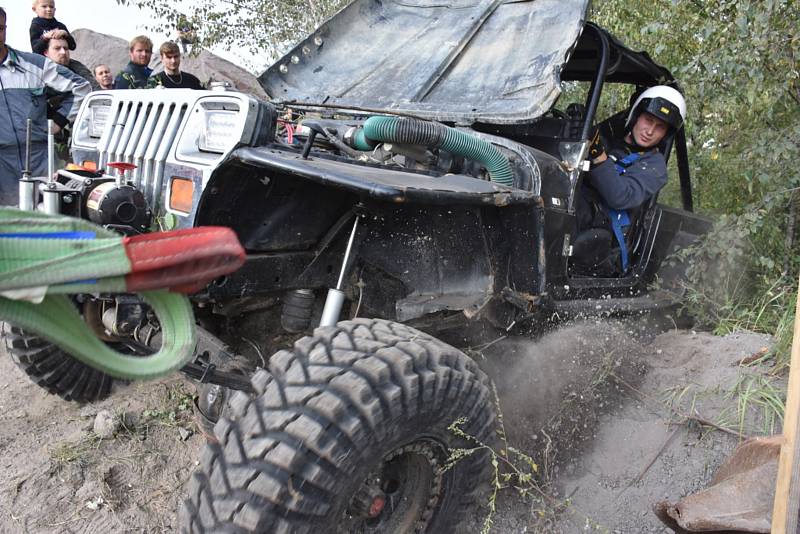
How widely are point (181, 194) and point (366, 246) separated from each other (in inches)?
30.0

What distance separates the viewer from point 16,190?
4.60 metres

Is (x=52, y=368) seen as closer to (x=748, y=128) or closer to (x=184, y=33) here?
(x=748, y=128)

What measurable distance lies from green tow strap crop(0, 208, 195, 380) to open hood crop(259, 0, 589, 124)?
2.47 m

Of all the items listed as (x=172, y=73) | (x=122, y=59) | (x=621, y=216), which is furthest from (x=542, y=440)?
(x=122, y=59)

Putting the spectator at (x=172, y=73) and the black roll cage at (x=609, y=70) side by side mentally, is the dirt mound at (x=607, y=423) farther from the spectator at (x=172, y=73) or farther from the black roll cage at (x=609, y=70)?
the spectator at (x=172, y=73)

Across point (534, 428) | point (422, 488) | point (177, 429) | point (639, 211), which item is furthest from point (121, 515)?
point (639, 211)

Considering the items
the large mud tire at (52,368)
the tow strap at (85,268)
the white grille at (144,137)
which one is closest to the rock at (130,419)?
the large mud tire at (52,368)

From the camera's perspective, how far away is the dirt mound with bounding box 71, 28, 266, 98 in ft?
33.0

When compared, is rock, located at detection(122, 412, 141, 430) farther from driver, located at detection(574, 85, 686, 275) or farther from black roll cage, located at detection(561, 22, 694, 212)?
black roll cage, located at detection(561, 22, 694, 212)

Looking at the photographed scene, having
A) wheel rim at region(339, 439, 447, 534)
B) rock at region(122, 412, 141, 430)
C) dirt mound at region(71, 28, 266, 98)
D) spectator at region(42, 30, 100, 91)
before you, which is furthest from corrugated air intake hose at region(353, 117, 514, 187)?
dirt mound at region(71, 28, 266, 98)

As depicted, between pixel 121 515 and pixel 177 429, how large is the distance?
0.66 meters

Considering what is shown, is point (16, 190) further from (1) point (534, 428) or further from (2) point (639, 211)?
(2) point (639, 211)

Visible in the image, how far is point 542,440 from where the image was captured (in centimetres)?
312

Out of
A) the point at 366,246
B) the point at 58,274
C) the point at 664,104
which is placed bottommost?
the point at 366,246
